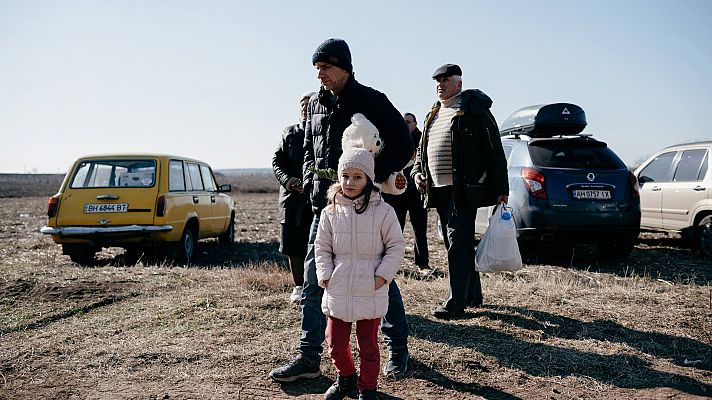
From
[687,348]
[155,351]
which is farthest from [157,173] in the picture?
[687,348]

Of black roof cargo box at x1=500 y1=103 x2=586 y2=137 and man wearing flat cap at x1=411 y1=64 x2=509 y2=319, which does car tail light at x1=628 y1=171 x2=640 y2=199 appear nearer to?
black roof cargo box at x1=500 y1=103 x2=586 y2=137

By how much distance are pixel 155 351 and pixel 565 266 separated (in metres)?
5.65

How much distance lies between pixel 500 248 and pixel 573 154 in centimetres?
353

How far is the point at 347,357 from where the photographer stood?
3354mm

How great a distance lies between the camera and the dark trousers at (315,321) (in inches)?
146

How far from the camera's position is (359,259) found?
10.5 ft

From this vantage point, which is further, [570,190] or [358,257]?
[570,190]

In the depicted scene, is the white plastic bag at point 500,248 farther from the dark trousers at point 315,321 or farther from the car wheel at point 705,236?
the car wheel at point 705,236

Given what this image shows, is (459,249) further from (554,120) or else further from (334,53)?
(554,120)

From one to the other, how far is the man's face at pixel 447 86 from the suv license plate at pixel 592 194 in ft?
10.5

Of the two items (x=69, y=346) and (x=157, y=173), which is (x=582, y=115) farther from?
(x=69, y=346)

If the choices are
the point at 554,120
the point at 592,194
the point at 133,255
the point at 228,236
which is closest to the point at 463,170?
the point at 592,194

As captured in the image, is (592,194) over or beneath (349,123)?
beneath

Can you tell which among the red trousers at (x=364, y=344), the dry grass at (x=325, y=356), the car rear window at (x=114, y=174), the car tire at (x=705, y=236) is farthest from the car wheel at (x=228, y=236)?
the red trousers at (x=364, y=344)
